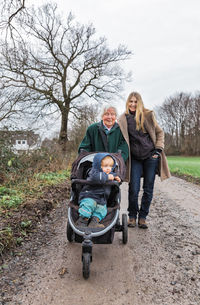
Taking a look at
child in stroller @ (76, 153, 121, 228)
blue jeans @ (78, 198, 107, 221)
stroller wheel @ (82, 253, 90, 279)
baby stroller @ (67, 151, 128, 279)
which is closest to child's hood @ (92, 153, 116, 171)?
child in stroller @ (76, 153, 121, 228)

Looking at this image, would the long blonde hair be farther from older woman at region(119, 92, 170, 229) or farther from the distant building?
the distant building

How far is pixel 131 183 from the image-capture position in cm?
394

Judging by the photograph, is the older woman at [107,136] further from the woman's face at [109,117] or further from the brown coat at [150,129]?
the brown coat at [150,129]

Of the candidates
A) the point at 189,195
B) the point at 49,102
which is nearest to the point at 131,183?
the point at 189,195

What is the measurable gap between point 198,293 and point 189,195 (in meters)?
5.11

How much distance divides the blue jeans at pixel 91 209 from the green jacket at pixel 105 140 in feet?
3.33

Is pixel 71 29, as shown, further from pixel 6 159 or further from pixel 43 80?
A: pixel 6 159

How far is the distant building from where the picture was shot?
704 cm

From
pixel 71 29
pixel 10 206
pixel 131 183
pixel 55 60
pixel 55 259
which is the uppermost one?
pixel 71 29

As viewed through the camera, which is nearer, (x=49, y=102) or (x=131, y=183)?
(x=131, y=183)

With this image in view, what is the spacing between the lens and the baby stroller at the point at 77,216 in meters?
2.52

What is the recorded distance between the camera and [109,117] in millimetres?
3586

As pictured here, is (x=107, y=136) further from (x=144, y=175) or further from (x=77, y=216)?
(x=77, y=216)

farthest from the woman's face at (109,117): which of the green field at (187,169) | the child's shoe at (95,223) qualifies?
the green field at (187,169)
